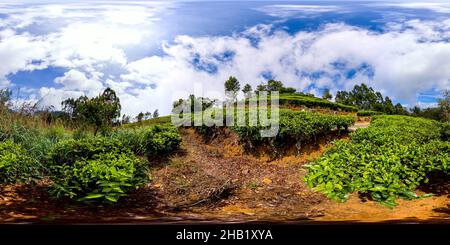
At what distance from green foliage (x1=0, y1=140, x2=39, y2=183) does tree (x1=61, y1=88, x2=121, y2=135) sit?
993 millimetres

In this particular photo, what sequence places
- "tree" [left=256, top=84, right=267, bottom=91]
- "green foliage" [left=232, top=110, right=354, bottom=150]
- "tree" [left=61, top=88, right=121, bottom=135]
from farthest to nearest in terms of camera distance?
"green foliage" [left=232, top=110, right=354, bottom=150] < "tree" [left=256, top=84, right=267, bottom=91] < "tree" [left=61, top=88, right=121, bottom=135]

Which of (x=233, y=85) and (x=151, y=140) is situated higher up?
(x=233, y=85)

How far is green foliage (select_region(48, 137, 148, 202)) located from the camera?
13.0ft

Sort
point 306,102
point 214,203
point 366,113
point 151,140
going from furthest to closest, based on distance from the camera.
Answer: point 306,102, point 366,113, point 151,140, point 214,203

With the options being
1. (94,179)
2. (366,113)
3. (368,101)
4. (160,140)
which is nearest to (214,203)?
(94,179)

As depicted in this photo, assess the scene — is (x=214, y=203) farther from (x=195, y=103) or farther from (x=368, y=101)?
(x=368, y=101)

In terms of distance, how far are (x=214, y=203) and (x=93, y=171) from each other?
1380 mm

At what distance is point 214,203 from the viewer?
4.39 m

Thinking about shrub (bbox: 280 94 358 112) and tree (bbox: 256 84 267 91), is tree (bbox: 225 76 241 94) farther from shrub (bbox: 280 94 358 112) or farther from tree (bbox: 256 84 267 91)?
shrub (bbox: 280 94 358 112)

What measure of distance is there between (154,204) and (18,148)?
1717 millimetres

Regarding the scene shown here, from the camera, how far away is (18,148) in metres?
4.47

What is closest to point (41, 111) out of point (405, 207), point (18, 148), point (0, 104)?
point (0, 104)

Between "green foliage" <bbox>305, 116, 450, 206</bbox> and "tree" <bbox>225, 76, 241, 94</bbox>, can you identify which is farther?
"tree" <bbox>225, 76, 241, 94</bbox>

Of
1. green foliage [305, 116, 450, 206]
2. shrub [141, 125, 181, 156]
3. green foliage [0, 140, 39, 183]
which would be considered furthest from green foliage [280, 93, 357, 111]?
green foliage [0, 140, 39, 183]
